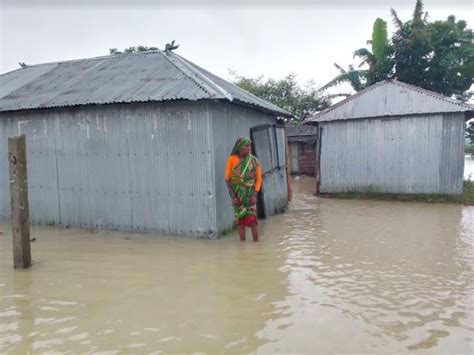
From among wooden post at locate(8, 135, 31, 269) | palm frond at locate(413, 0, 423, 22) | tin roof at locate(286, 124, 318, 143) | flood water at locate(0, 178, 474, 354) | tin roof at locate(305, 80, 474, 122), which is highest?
palm frond at locate(413, 0, 423, 22)

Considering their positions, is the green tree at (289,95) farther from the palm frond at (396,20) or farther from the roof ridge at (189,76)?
the roof ridge at (189,76)

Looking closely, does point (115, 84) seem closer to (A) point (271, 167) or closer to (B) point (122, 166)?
(B) point (122, 166)

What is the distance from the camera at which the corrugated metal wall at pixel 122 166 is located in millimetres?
7965

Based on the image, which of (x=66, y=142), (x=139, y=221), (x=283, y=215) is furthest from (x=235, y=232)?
(x=66, y=142)

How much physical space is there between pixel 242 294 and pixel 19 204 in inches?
146

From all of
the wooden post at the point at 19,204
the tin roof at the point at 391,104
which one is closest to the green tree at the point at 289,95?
the tin roof at the point at 391,104

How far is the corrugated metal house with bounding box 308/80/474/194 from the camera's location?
13.7 m

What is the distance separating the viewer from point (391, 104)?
14.6 m

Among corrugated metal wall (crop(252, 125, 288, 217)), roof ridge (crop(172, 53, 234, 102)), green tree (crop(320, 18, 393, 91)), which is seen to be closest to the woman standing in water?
roof ridge (crop(172, 53, 234, 102))

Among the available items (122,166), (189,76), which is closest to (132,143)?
(122,166)

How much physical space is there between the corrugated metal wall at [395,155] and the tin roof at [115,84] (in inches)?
176

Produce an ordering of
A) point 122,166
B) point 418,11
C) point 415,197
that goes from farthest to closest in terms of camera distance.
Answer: point 418,11 → point 415,197 → point 122,166

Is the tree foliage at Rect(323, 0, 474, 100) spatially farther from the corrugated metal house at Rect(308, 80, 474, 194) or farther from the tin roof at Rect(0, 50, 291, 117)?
the tin roof at Rect(0, 50, 291, 117)

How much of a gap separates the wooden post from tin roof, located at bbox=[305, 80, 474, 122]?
37.7 ft
